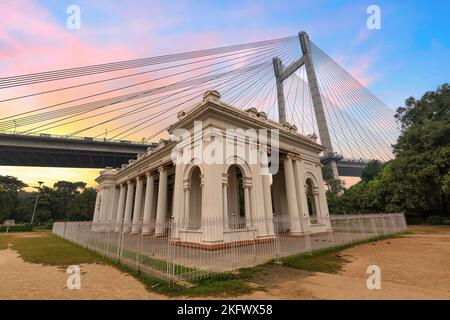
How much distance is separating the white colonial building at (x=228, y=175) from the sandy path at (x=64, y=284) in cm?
165

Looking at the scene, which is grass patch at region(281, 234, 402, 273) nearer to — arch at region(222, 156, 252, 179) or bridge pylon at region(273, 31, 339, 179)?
arch at region(222, 156, 252, 179)

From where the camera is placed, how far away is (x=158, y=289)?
550cm

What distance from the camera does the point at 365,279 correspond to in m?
6.02

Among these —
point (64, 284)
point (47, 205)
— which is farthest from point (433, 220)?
point (47, 205)

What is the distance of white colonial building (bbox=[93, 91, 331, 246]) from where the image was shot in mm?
11266

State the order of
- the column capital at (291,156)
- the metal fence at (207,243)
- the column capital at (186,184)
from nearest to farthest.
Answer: the metal fence at (207,243) < the column capital at (186,184) < the column capital at (291,156)

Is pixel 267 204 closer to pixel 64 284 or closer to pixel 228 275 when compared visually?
pixel 228 275

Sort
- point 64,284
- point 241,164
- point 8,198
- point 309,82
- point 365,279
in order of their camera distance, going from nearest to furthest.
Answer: point 365,279 → point 64,284 → point 241,164 → point 309,82 → point 8,198

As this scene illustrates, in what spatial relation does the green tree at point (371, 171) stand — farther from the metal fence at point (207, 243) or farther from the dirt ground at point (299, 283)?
the dirt ground at point (299, 283)

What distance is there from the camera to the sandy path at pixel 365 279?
4824mm

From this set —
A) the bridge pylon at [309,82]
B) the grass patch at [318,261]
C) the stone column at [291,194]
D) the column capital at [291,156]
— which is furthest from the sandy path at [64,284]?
the bridge pylon at [309,82]

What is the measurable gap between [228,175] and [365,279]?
384 inches

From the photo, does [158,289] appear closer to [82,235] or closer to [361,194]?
[82,235]
